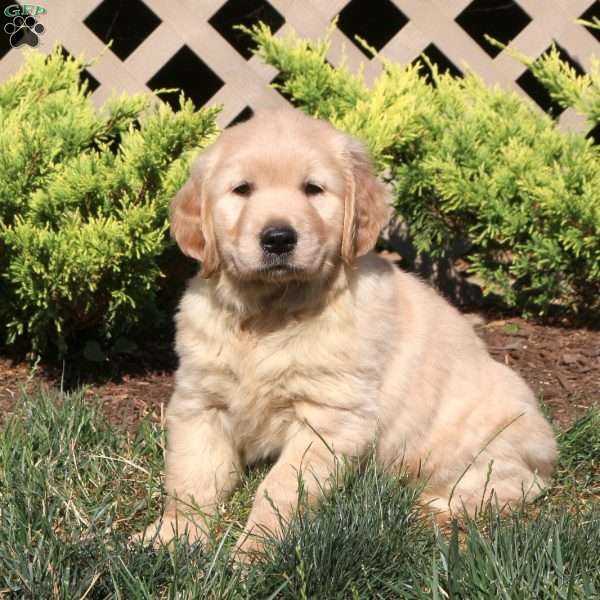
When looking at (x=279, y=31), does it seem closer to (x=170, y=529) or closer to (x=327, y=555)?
(x=170, y=529)

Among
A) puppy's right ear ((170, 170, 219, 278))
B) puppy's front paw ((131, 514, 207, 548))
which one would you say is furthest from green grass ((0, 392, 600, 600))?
puppy's right ear ((170, 170, 219, 278))

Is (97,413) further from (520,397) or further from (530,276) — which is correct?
(530,276)

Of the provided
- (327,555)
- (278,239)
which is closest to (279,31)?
(278,239)

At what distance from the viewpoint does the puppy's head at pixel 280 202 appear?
276cm

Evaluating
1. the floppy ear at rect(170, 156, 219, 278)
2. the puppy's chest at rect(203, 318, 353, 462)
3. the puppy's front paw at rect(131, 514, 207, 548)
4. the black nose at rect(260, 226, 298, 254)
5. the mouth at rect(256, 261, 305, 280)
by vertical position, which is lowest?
the puppy's front paw at rect(131, 514, 207, 548)

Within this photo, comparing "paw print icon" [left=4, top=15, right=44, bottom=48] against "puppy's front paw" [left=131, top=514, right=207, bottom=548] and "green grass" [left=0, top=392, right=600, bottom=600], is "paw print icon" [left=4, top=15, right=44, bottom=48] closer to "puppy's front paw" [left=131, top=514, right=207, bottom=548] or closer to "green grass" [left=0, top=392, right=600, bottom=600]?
"green grass" [left=0, top=392, right=600, bottom=600]

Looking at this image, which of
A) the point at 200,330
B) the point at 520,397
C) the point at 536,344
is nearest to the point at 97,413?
the point at 200,330

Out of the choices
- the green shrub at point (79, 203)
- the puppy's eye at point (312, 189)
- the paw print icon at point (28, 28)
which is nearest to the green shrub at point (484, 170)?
the green shrub at point (79, 203)

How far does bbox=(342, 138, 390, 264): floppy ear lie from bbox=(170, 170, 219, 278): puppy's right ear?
41 cm

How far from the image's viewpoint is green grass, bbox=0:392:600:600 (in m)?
2.26

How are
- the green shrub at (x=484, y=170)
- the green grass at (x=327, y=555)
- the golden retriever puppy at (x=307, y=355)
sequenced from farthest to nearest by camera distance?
1. the green shrub at (x=484, y=170)
2. the golden retriever puppy at (x=307, y=355)
3. the green grass at (x=327, y=555)

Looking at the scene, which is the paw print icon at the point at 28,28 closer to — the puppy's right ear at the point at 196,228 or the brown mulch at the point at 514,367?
the brown mulch at the point at 514,367

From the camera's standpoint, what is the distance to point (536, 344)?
464 centimetres

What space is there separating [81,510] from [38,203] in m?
1.46
